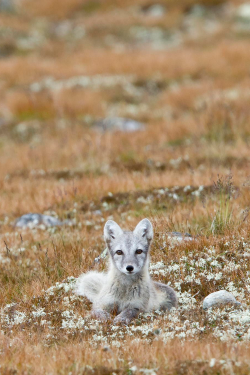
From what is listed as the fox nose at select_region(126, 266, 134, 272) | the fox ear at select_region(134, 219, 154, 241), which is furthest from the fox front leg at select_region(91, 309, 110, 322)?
the fox ear at select_region(134, 219, 154, 241)

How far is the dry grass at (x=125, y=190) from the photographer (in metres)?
5.64

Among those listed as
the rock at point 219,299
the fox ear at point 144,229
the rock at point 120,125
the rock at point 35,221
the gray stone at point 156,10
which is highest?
the gray stone at point 156,10

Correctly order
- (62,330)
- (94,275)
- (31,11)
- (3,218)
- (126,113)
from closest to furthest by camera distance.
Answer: (62,330) < (94,275) < (3,218) < (126,113) < (31,11)

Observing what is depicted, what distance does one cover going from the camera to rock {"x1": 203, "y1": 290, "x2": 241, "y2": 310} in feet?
21.1

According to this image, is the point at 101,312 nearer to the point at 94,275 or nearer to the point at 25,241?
the point at 94,275

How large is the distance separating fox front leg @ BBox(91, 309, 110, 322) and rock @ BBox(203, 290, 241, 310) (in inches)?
46.4

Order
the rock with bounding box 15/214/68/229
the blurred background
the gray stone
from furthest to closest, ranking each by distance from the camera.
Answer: the gray stone < the blurred background < the rock with bounding box 15/214/68/229

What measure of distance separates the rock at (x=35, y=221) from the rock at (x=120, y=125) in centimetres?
824

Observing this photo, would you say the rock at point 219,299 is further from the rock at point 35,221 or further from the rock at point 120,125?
the rock at point 120,125

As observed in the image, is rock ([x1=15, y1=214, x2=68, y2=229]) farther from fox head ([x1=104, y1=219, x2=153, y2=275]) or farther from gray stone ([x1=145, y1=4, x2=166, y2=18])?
gray stone ([x1=145, y1=4, x2=166, y2=18])

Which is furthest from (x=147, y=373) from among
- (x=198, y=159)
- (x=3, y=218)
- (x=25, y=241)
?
(x=198, y=159)

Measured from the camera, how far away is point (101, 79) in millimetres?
25766

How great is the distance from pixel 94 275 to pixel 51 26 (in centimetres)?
4122

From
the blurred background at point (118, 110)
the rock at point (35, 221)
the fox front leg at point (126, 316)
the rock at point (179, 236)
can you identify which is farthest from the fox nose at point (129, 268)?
the blurred background at point (118, 110)
